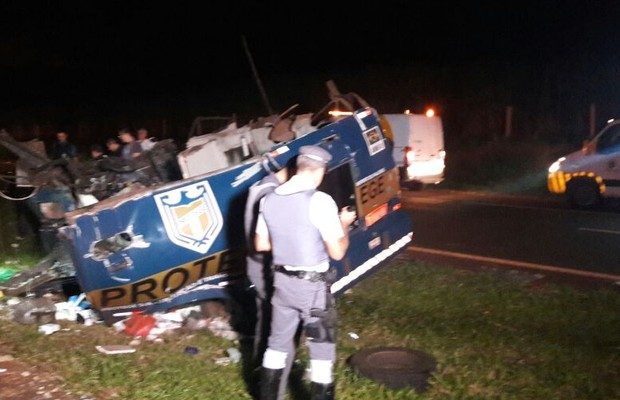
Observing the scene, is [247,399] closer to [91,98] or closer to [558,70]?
[558,70]

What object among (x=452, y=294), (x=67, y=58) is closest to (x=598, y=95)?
(x=452, y=294)

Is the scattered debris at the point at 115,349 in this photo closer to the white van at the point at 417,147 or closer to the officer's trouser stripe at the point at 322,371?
the officer's trouser stripe at the point at 322,371

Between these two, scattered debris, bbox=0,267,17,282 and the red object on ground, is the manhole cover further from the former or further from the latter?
scattered debris, bbox=0,267,17,282

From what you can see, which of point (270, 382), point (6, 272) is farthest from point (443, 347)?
point (6, 272)

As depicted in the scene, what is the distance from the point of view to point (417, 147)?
55.5 feet

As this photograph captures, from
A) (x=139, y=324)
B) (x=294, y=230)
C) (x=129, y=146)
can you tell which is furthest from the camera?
(x=129, y=146)

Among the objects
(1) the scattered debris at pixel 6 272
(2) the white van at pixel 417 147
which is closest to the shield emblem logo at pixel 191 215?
(1) the scattered debris at pixel 6 272

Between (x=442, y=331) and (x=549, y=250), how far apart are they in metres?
4.19

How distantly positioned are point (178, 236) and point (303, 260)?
205cm

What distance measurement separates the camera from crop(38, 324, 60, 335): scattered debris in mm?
6456

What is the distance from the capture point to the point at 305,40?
141 feet

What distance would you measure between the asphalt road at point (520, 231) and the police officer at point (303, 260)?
5543 millimetres

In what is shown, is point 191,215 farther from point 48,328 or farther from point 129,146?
point 129,146

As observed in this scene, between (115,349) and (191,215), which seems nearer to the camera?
(115,349)
